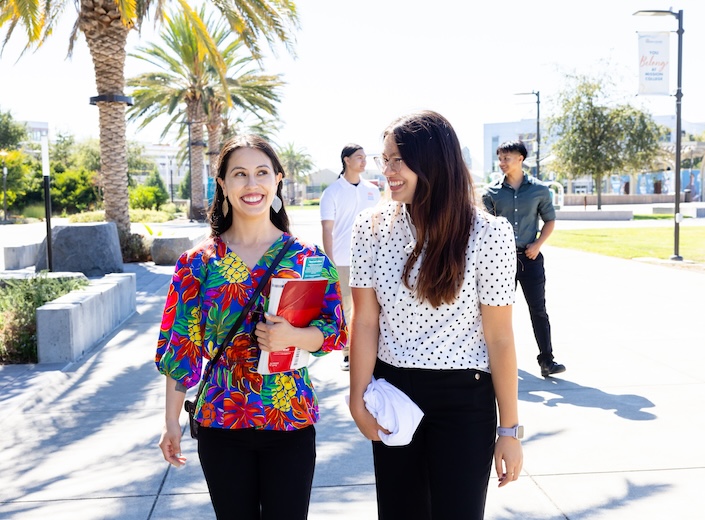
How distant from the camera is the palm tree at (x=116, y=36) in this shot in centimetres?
1491

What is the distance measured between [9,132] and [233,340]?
5914cm

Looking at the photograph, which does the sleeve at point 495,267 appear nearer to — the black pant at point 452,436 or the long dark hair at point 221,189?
the black pant at point 452,436

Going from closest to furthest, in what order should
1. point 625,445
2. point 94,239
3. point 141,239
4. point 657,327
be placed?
1. point 625,445
2. point 657,327
3. point 94,239
4. point 141,239

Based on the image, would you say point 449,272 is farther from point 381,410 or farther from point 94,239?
point 94,239

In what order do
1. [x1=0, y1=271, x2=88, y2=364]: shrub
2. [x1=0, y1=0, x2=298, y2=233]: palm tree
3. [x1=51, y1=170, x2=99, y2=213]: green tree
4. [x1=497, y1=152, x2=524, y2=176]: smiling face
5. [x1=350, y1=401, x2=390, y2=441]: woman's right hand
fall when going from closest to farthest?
[x1=350, y1=401, x2=390, y2=441]: woman's right hand
[x1=497, y1=152, x2=524, y2=176]: smiling face
[x1=0, y1=271, x2=88, y2=364]: shrub
[x1=0, y1=0, x2=298, y2=233]: palm tree
[x1=51, y1=170, x2=99, y2=213]: green tree

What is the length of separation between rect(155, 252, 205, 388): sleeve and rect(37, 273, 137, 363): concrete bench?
16.2 feet

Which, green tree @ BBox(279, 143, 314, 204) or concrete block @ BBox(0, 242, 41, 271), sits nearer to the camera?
concrete block @ BBox(0, 242, 41, 271)

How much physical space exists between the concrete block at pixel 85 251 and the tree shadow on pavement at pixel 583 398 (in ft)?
29.5

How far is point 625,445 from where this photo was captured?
15.4 feet

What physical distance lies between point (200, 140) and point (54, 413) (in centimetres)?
3112

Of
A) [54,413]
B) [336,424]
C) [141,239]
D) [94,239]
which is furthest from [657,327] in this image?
[141,239]

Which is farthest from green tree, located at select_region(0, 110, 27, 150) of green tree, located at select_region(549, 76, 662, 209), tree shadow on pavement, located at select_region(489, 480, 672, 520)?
tree shadow on pavement, located at select_region(489, 480, 672, 520)

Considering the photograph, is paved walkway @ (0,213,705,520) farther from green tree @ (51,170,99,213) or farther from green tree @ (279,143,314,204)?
green tree @ (279,143,314,204)

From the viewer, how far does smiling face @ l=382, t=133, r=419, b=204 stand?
2.27 meters
